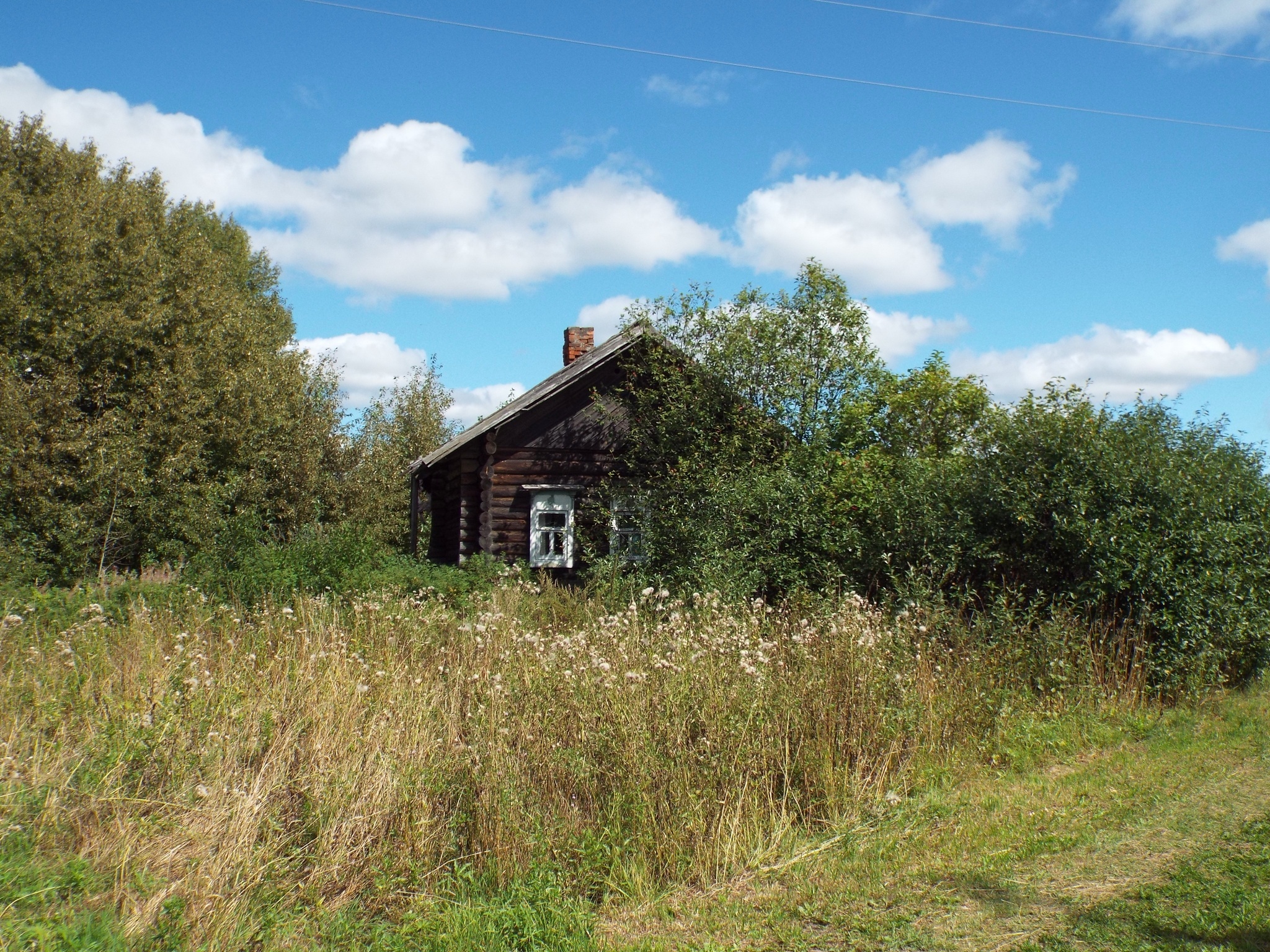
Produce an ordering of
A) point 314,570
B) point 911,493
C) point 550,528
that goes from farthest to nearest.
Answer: point 550,528 < point 314,570 < point 911,493

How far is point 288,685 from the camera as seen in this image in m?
5.64

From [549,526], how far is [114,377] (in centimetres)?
1411

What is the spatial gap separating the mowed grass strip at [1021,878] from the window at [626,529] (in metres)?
8.88

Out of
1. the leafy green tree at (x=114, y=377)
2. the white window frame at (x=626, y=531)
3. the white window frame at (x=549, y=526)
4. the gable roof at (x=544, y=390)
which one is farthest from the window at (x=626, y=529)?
the leafy green tree at (x=114, y=377)

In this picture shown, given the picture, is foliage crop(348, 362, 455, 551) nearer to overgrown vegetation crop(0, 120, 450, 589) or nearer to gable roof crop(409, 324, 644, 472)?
overgrown vegetation crop(0, 120, 450, 589)

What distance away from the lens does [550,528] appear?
1795 cm

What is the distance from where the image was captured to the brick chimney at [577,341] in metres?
20.8

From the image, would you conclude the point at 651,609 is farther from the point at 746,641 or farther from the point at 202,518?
the point at 202,518

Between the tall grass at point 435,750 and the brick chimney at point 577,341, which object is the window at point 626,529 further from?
the tall grass at point 435,750

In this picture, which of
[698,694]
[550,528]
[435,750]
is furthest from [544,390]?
[435,750]

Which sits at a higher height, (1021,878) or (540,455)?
(540,455)

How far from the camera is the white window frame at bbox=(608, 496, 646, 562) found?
1526 cm

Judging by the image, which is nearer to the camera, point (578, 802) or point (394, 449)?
point (578, 802)

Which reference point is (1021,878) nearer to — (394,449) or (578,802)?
(578,802)
